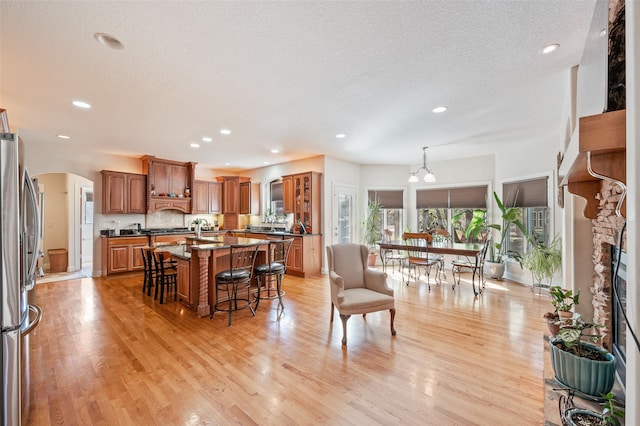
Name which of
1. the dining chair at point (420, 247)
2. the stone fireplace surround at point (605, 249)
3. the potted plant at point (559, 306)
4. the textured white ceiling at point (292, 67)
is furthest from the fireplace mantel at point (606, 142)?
the dining chair at point (420, 247)

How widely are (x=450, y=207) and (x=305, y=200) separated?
142 inches

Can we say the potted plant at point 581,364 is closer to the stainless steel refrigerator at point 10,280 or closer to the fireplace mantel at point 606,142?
the fireplace mantel at point 606,142

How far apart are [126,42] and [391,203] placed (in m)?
6.56

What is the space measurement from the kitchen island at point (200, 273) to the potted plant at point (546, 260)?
4.48m

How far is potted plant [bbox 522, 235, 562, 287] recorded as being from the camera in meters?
4.61

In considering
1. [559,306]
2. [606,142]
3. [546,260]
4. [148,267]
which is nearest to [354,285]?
[559,306]

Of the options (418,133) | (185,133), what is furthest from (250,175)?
(418,133)

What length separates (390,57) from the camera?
8.14 ft

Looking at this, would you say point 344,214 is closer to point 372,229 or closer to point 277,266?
point 372,229

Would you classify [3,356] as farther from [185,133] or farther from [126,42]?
[185,133]

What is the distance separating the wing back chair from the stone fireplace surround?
171cm

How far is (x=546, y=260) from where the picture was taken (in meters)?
4.63

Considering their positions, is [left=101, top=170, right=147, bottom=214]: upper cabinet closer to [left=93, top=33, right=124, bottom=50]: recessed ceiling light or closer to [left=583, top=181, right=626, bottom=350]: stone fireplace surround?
[left=93, top=33, right=124, bottom=50]: recessed ceiling light

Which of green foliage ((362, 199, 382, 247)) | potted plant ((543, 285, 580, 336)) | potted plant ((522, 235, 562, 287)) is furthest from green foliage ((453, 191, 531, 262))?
potted plant ((543, 285, 580, 336))
